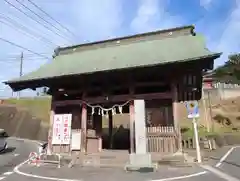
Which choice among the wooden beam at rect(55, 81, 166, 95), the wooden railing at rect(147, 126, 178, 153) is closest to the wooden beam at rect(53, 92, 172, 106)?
the wooden beam at rect(55, 81, 166, 95)

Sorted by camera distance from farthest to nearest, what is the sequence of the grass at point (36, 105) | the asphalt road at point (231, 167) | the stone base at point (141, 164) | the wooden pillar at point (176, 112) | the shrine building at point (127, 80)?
the grass at point (36, 105) < the shrine building at point (127, 80) < the wooden pillar at point (176, 112) < the stone base at point (141, 164) < the asphalt road at point (231, 167)

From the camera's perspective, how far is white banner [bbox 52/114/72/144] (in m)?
14.0

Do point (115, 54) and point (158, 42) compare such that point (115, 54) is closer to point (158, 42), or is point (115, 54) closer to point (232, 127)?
point (158, 42)

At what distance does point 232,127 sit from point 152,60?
32692 millimetres

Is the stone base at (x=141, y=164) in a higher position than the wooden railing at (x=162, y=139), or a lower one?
lower

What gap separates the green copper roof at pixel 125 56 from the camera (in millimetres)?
12830

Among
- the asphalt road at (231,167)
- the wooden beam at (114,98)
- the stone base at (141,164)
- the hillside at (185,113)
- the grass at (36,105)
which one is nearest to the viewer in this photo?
the asphalt road at (231,167)

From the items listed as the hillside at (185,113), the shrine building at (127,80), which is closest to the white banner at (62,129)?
the shrine building at (127,80)

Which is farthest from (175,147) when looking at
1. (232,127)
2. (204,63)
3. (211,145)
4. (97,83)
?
(232,127)

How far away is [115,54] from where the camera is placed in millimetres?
15695

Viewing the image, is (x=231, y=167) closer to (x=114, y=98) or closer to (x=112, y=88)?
(x=114, y=98)

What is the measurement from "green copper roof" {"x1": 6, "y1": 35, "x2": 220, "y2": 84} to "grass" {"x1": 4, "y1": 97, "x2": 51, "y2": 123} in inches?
1038

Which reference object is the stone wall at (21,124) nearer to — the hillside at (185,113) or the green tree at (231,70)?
the hillside at (185,113)

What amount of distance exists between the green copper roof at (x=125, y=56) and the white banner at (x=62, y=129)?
7.88ft
